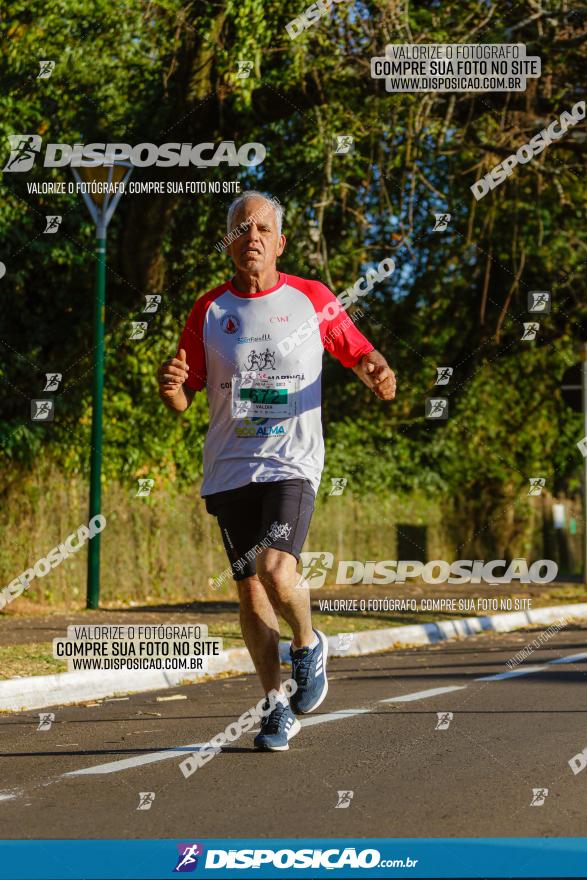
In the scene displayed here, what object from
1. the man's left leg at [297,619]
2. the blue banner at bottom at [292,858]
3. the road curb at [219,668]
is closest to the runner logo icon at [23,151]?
the road curb at [219,668]

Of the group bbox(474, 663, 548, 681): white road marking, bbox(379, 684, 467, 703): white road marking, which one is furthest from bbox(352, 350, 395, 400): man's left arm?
bbox(474, 663, 548, 681): white road marking

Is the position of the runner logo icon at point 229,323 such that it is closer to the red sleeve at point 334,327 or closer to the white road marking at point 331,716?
the red sleeve at point 334,327

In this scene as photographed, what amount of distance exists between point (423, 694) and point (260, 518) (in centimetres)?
336

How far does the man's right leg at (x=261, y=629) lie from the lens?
6.11m

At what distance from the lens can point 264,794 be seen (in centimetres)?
516

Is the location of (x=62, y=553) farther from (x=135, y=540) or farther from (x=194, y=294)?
(x=194, y=294)

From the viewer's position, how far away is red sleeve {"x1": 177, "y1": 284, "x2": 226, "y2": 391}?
6.04 metres

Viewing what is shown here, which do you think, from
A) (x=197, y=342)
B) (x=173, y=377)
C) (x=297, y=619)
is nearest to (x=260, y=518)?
(x=297, y=619)

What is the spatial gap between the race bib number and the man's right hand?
0.22m

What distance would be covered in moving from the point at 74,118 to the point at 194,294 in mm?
2847

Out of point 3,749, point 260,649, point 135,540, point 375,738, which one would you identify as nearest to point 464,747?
point 375,738

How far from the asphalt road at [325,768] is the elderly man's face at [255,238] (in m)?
2.15

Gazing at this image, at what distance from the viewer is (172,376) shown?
19.1 feet

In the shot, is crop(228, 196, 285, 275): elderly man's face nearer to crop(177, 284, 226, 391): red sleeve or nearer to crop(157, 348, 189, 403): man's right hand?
crop(177, 284, 226, 391): red sleeve
